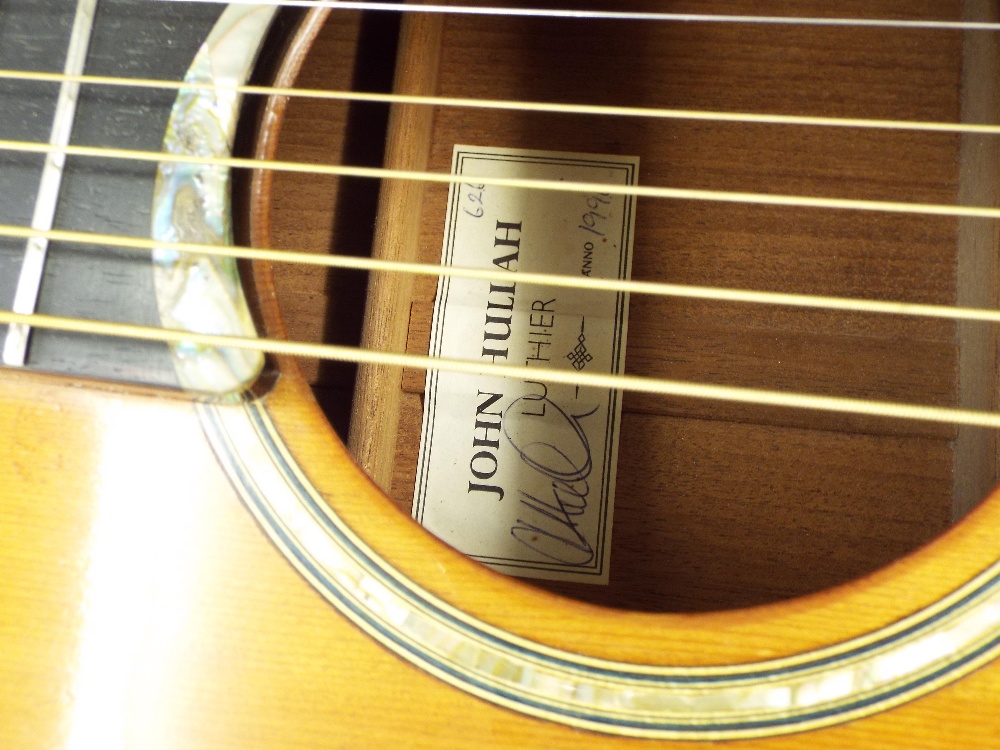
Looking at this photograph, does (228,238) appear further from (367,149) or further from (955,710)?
(955,710)

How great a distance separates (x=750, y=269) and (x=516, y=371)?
1.09 feet

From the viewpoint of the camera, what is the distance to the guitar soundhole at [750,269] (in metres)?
0.62

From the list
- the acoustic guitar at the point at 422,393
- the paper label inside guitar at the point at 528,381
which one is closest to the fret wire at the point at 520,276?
the acoustic guitar at the point at 422,393

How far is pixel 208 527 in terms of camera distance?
424 mm

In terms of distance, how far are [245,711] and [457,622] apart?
0.37ft

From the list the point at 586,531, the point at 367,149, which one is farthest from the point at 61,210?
the point at 586,531

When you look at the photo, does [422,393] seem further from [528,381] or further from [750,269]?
[750,269]

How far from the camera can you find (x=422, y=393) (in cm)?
67

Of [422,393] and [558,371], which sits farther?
[422,393]

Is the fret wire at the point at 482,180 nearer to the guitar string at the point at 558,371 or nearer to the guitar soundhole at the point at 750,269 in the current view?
the guitar string at the point at 558,371

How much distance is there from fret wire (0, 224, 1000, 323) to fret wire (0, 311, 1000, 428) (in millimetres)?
45
